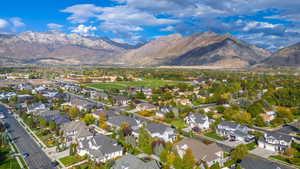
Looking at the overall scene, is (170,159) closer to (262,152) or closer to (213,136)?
(262,152)

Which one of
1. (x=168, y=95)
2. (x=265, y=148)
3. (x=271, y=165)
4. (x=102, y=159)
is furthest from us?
(x=168, y=95)

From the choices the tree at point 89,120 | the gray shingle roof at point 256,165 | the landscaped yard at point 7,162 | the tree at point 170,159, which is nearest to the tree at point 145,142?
the tree at point 170,159

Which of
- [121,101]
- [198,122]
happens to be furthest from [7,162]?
[121,101]

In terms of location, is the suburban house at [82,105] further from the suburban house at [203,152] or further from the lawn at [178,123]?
the suburban house at [203,152]

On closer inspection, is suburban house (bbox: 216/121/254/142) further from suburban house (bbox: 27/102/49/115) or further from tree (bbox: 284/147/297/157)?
suburban house (bbox: 27/102/49/115)

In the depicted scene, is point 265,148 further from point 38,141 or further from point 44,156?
point 38,141

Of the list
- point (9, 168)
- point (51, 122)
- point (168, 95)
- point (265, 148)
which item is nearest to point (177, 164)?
point (265, 148)

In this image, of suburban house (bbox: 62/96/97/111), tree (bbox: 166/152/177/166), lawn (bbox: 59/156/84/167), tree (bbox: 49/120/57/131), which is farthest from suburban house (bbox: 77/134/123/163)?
suburban house (bbox: 62/96/97/111)
